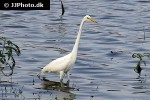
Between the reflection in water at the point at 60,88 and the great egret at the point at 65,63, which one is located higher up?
the great egret at the point at 65,63

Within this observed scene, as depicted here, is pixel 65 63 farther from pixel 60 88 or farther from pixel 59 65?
pixel 60 88

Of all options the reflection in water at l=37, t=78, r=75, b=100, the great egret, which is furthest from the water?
the great egret

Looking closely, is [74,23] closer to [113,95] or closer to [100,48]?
[100,48]

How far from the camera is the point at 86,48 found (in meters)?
21.8

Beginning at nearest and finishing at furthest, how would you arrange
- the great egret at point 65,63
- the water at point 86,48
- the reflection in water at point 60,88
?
the reflection in water at point 60,88, the water at point 86,48, the great egret at point 65,63

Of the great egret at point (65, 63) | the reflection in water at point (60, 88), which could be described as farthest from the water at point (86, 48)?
the great egret at point (65, 63)

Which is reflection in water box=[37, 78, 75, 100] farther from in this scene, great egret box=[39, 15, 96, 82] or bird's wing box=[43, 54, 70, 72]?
bird's wing box=[43, 54, 70, 72]

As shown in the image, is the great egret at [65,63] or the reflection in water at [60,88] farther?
the great egret at [65,63]

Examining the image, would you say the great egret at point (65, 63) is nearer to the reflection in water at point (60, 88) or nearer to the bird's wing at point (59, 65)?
the bird's wing at point (59, 65)

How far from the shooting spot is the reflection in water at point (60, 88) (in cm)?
1503

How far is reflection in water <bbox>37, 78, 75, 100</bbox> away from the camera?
15030 mm

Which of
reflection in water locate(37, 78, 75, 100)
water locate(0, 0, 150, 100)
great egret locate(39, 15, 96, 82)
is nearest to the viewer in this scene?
reflection in water locate(37, 78, 75, 100)

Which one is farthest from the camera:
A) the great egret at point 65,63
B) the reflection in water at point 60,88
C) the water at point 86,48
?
the great egret at point 65,63

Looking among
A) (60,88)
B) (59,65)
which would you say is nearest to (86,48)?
(59,65)
